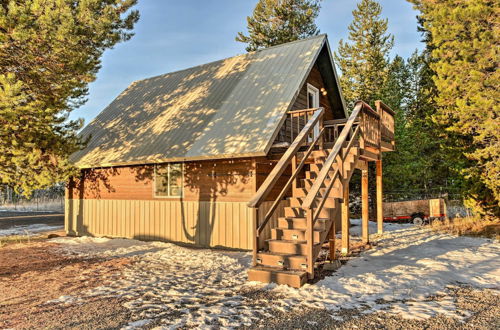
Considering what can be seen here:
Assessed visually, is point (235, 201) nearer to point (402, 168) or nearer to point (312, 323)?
point (312, 323)

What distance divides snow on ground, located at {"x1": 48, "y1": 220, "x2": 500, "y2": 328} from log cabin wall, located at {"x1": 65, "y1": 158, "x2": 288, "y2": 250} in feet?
3.21

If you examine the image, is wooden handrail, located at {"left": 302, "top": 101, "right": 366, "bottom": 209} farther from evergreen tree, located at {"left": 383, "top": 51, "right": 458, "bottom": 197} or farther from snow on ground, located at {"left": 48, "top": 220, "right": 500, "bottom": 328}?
evergreen tree, located at {"left": 383, "top": 51, "right": 458, "bottom": 197}

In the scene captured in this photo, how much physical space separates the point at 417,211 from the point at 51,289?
58.2 ft

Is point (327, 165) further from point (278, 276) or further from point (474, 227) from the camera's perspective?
point (474, 227)

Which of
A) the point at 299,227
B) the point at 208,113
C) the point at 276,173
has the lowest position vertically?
the point at 299,227

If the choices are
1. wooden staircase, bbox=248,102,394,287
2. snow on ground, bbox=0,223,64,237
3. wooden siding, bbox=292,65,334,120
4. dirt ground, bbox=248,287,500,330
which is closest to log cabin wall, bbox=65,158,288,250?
wooden staircase, bbox=248,102,394,287

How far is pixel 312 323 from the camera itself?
14.4 feet

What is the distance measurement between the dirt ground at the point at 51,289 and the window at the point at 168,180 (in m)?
3.37

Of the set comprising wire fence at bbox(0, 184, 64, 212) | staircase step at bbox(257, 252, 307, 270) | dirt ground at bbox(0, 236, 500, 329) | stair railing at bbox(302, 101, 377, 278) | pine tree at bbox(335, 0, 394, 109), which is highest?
pine tree at bbox(335, 0, 394, 109)

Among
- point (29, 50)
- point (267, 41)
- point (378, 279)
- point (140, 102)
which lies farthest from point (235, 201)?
point (267, 41)

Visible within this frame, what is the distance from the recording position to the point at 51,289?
20.3 ft

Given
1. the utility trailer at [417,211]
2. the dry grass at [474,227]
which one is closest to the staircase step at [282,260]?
the dry grass at [474,227]

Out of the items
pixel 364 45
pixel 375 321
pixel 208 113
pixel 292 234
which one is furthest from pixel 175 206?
pixel 364 45

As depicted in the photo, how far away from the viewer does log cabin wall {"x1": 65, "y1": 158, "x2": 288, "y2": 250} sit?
402 inches
